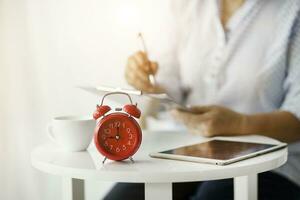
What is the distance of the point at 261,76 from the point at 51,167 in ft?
2.04

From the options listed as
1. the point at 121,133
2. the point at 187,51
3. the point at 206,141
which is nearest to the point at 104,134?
the point at 121,133

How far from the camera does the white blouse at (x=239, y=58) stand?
3.41 feet

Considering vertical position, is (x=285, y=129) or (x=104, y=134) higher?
(x=104, y=134)

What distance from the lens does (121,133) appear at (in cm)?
63

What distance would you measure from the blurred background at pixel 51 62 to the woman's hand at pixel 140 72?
163mm

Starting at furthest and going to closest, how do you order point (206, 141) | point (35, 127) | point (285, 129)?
point (35, 127)
point (285, 129)
point (206, 141)

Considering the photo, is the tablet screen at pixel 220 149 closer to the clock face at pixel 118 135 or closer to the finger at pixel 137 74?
the clock face at pixel 118 135

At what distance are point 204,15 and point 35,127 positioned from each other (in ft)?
1.76

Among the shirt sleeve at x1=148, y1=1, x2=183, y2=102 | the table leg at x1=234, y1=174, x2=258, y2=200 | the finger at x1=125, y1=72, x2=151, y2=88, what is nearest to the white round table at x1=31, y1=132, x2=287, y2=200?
the table leg at x1=234, y1=174, x2=258, y2=200

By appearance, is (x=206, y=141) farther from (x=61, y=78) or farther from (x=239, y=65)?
(x=61, y=78)

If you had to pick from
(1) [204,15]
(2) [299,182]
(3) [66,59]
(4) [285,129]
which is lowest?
(2) [299,182]

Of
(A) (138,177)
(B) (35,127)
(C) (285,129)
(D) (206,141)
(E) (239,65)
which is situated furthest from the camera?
(B) (35,127)

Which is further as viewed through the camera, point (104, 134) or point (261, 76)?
point (261, 76)

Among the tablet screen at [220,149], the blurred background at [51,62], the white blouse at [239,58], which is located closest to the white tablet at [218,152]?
the tablet screen at [220,149]
